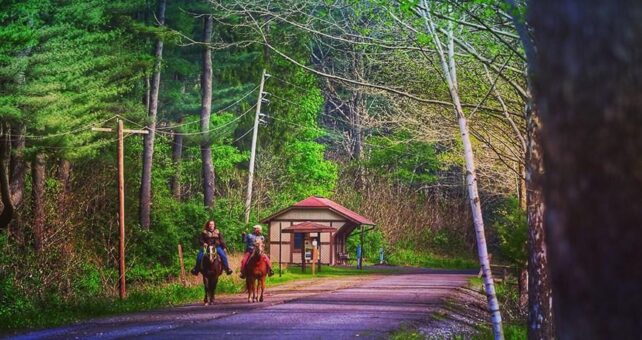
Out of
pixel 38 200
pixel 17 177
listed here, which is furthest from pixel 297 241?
pixel 38 200

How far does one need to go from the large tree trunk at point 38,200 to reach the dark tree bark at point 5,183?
106 cm

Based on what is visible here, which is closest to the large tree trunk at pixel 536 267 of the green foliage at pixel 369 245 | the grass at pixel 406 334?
the grass at pixel 406 334

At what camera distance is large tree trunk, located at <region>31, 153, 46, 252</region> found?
33.6m

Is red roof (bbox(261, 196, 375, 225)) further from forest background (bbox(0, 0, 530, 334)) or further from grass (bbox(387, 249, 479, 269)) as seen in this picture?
grass (bbox(387, 249, 479, 269))

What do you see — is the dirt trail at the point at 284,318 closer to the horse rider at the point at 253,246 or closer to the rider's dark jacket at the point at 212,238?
the horse rider at the point at 253,246

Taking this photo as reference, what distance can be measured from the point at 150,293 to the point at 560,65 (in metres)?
31.8

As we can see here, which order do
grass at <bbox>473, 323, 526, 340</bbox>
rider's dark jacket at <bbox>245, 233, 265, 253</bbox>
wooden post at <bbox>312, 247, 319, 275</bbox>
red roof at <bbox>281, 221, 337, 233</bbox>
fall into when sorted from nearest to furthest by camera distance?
grass at <bbox>473, 323, 526, 340</bbox>
rider's dark jacket at <bbox>245, 233, 265, 253</bbox>
wooden post at <bbox>312, 247, 319, 275</bbox>
red roof at <bbox>281, 221, 337, 233</bbox>

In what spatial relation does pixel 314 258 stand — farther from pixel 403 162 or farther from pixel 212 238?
pixel 403 162

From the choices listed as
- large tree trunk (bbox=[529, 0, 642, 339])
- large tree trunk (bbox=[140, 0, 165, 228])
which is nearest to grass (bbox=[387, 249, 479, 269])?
large tree trunk (bbox=[140, 0, 165, 228])

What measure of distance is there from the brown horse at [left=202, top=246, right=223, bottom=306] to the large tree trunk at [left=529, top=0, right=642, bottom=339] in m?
27.8

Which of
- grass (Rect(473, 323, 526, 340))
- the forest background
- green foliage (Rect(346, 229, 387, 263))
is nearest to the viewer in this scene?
grass (Rect(473, 323, 526, 340))

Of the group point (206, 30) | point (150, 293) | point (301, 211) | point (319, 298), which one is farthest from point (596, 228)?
point (301, 211)

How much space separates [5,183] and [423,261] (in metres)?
49.0

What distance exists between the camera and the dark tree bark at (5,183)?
30.9 meters
